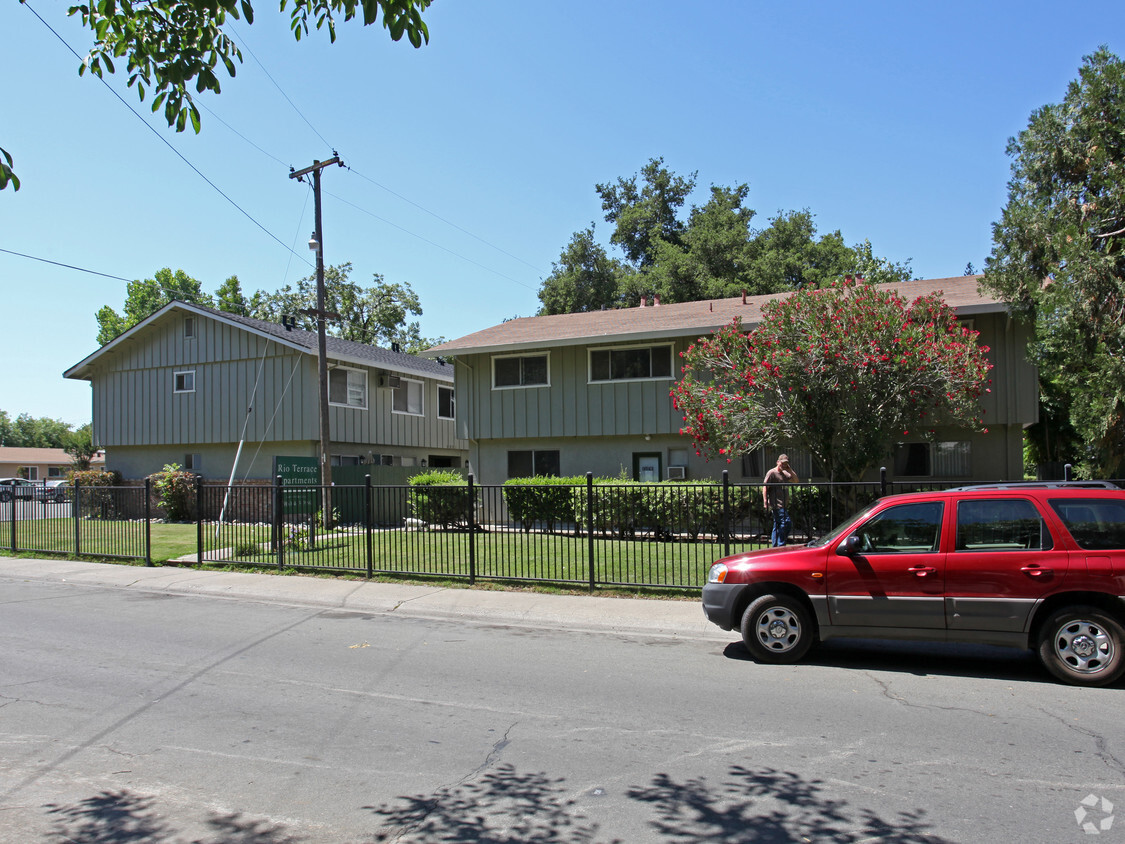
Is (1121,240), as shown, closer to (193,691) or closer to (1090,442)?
(1090,442)

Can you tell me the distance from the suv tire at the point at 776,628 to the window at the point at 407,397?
2166 cm

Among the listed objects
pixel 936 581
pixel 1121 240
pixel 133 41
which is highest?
pixel 1121 240

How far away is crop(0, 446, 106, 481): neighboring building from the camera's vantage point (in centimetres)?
6038

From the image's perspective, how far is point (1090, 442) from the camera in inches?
647

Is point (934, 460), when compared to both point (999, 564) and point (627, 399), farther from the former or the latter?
point (999, 564)

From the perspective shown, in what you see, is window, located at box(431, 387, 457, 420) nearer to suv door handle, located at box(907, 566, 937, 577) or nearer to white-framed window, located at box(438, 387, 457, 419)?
white-framed window, located at box(438, 387, 457, 419)

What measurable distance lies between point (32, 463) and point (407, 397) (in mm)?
48358

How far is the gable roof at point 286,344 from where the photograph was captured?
24922 mm

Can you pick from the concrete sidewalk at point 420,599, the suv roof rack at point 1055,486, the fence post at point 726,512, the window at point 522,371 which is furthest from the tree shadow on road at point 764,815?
the window at point 522,371

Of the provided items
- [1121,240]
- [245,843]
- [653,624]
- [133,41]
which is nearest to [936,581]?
[653,624]

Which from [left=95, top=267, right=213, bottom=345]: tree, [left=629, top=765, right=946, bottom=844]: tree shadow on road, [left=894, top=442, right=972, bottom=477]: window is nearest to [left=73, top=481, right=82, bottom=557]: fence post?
[left=629, top=765, right=946, bottom=844]: tree shadow on road

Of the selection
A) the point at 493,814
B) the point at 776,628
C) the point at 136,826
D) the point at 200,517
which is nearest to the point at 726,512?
the point at 776,628

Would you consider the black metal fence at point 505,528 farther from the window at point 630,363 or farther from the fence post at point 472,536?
the window at point 630,363

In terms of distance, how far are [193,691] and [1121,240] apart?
64.0 feet
